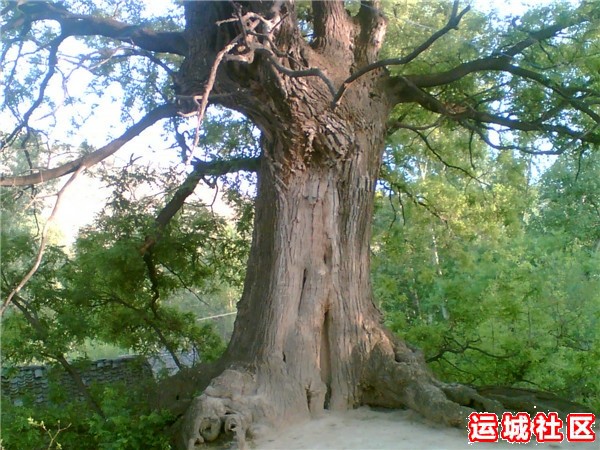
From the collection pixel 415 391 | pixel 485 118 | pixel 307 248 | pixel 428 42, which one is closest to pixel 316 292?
pixel 307 248

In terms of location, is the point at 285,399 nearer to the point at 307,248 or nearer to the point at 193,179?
the point at 307,248

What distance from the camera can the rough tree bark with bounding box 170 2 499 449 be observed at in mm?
6105

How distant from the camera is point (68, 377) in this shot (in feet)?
36.4

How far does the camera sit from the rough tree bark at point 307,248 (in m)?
6.11

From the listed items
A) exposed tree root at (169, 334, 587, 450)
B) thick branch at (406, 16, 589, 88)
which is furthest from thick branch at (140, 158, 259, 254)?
exposed tree root at (169, 334, 587, 450)

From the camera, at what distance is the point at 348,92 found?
6.98m

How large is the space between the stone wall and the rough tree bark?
11.1 feet

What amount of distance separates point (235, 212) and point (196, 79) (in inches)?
134

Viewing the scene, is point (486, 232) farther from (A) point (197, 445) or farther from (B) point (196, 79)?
(A) point (197, 445)

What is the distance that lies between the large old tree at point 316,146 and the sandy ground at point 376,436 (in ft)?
0.49

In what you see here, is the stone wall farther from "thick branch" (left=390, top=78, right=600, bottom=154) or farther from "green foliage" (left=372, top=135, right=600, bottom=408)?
"thick branch" (left=390, top=78, right=600, bottom=154)

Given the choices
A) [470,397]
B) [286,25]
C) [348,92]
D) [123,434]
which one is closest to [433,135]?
[348,92]

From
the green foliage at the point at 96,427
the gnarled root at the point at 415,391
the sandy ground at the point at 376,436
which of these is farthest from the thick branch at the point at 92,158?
the gnarled root at the point at 415,391

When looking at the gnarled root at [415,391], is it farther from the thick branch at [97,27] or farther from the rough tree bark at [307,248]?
the thick branch at [97,27]
